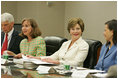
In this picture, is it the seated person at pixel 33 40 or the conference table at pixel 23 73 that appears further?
the seated person at pixel 33 40

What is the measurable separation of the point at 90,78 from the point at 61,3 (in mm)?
4279

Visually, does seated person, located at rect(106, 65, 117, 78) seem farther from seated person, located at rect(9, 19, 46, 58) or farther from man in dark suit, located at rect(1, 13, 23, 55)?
man in dark suit, located at rect(1, 13, 23, 55)

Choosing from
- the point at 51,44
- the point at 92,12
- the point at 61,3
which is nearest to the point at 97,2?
the point at 92,12

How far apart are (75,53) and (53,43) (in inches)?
26.8

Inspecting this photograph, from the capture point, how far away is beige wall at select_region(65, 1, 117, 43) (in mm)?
4852

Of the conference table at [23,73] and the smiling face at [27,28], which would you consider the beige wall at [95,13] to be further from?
the conference table at [23,73]

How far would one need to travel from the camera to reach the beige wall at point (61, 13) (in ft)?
17.1

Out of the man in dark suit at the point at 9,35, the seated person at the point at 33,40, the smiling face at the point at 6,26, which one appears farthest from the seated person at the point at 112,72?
the smiling face at the point at 6,26

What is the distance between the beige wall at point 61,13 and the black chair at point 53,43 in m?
1.50

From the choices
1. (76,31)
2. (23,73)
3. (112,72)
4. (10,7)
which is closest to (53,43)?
(76,31)

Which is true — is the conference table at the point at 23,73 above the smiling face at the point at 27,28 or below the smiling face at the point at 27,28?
below

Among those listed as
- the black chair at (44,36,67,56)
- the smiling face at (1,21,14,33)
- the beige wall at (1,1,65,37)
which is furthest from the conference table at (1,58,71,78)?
the beige wall at (1,1,65,37)

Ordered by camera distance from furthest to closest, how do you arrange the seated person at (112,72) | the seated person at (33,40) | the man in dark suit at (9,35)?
the man in dark suit at (9,35) → the seated person at (33,40) → the seated person at (112,72)

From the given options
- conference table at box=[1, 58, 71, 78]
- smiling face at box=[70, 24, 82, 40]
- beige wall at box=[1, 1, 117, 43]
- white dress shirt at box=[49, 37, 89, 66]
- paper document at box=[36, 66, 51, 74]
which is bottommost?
conference table at box=[1, 58, 71, 78]
